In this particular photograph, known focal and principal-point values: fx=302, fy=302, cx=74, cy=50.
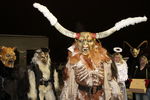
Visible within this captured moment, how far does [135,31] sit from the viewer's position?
4477 millimetres

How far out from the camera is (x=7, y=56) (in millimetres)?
3496

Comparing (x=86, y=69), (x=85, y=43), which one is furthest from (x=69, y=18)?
(x=86, y=69)

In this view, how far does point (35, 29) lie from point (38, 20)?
0.14 metres

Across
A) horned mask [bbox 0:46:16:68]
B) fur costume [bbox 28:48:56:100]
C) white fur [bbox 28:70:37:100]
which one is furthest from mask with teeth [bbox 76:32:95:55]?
horned mask [bbox 0:46:16:68]

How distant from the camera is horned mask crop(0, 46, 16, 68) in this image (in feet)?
11.3

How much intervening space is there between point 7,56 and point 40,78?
47 cm

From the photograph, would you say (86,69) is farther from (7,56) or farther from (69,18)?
(69,18)

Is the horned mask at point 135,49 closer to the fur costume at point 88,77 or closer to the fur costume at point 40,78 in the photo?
the fur costume at point 88,77

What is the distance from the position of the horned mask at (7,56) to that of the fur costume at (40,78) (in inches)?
8.9

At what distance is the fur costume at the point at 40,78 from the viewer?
11.1 feet

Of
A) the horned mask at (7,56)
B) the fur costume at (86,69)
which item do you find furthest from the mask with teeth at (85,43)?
the horned mask at (7,56)

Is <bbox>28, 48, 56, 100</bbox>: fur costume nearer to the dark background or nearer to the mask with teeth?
the mask with teeth

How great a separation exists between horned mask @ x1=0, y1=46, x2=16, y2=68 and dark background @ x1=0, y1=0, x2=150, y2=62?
553 millimetres

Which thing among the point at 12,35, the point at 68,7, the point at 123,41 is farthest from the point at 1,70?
the point at 123,41
